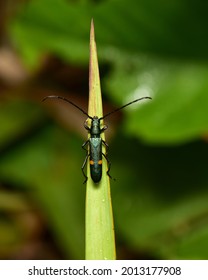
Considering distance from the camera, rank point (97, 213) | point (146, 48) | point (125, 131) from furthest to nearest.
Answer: point (125, 131) < point (146, 48) < point (97, 213)

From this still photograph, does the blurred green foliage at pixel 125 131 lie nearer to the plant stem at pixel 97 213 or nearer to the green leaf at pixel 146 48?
the green leaf at pixel 146 48

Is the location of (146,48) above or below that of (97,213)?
above

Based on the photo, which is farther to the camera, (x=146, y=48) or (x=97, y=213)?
(x=146, y=48)

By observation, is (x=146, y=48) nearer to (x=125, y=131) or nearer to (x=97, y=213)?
(x=125, y=131)

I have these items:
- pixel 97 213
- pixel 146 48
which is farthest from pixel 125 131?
pixel 97 213

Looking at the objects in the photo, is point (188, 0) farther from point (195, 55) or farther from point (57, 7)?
point (57, 7)

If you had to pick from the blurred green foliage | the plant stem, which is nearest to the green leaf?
the blurred green foliage

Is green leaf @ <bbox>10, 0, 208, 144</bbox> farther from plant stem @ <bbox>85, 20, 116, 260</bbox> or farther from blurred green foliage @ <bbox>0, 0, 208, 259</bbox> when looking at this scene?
plant stem @ <bbox>85, 20, 116, 260</bbox>

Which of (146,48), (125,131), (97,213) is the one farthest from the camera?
(125,131)
